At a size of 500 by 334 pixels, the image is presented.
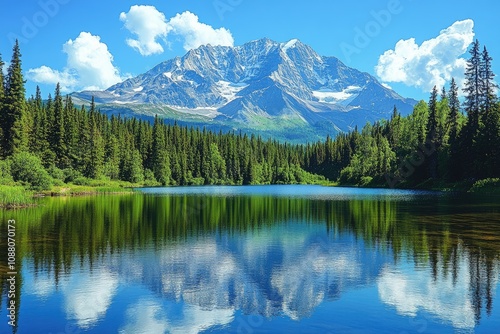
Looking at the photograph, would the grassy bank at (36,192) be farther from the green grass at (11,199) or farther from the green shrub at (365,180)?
the green shrub at (365,180)

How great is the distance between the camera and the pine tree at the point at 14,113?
299ft

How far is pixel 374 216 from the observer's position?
54.4 meters

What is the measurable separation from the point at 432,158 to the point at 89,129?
93.9m

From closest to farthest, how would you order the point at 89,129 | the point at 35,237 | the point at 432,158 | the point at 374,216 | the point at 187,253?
the point at 187,253 < the point at 35,237 < the point at 374,216 < the point at 432,158 < the point at 89,129

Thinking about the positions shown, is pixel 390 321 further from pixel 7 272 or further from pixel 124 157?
pixel 124 157

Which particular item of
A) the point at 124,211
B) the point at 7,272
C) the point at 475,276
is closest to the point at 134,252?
the point at 7,272

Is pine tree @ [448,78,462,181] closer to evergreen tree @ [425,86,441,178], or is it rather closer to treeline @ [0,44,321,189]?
evergreen tree @ [425,86,441,178]

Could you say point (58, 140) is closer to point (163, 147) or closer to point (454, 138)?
point (163, 147)

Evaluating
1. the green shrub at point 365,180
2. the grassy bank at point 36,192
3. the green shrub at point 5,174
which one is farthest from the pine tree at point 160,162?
the green shrub at point 5,174

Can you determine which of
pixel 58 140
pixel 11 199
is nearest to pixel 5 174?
pixel 11 199

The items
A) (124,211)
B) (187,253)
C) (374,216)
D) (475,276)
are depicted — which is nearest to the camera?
(475,276)

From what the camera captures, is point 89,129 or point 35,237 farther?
point 89,129

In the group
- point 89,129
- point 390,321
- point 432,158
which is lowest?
point 390,321

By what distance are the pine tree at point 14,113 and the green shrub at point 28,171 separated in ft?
24.3
